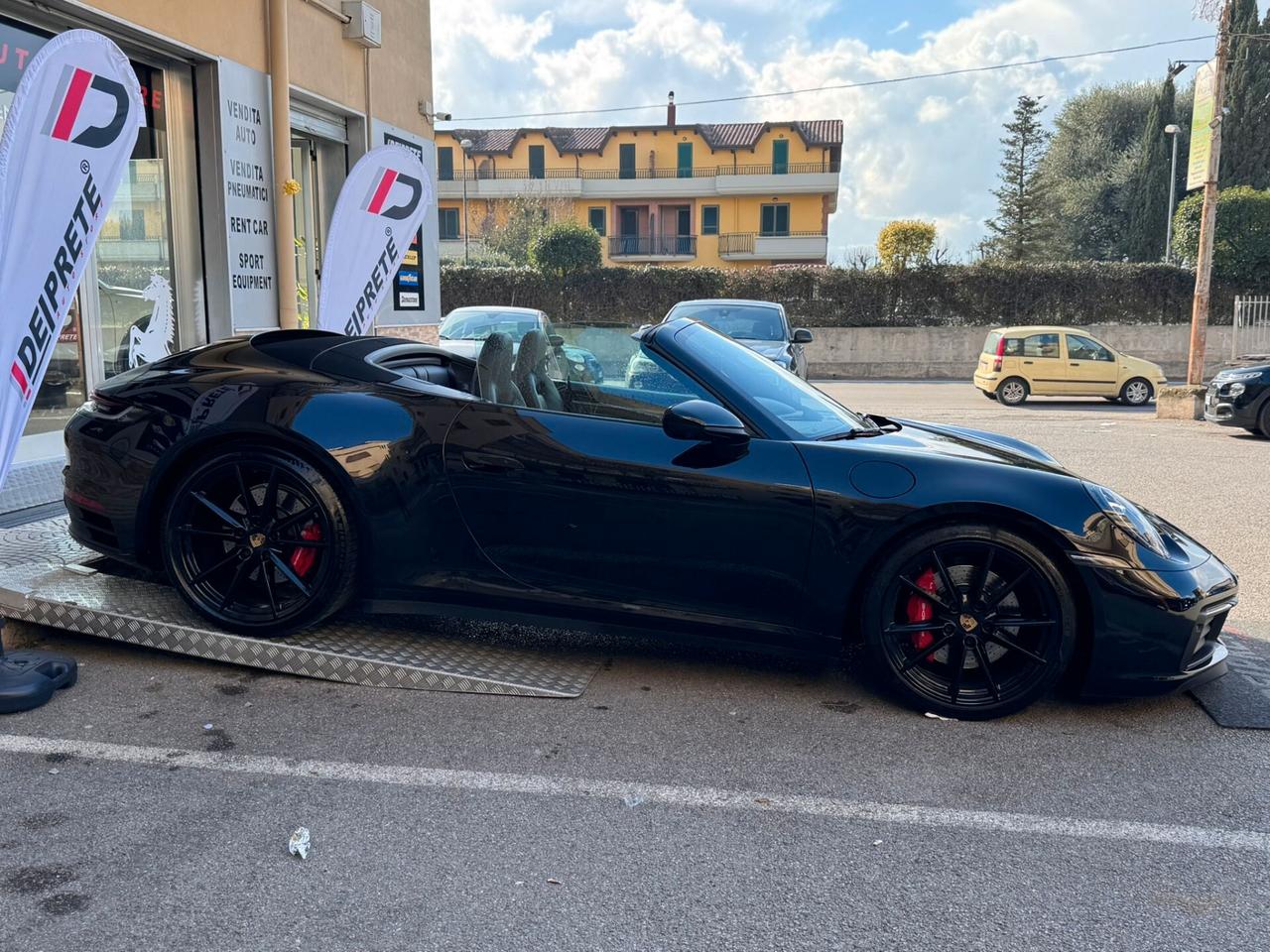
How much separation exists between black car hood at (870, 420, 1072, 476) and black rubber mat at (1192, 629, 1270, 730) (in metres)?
0.98

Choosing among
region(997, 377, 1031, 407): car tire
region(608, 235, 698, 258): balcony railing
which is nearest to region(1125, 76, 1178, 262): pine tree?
region(608, 235, 698, 258): balcony railing

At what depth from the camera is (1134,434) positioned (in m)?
13.1

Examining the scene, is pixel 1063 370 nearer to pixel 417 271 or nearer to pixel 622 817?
pixel 417 271

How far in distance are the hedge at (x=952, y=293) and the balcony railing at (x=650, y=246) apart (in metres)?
22.6

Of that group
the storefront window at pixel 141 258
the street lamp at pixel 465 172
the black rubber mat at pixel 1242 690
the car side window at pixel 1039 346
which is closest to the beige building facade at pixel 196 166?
the storefront window at pixel 141 258

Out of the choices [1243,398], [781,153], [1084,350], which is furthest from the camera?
[781,153]

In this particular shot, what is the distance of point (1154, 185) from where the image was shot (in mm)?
43094

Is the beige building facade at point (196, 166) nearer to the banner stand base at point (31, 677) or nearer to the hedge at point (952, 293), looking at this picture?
the banner stand base at point (31, 677)

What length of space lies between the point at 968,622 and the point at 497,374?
1.92 meters

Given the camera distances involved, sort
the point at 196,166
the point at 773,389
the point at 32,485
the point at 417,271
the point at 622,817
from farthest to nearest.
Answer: the point at 417,271, the point at 196,166, the point at 32,485, the point at 773,389, the point at 622,817

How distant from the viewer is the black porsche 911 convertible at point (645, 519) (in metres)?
3.52

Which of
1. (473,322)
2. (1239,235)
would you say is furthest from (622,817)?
(1239,235)

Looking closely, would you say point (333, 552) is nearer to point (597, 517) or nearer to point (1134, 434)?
point (597, 517)

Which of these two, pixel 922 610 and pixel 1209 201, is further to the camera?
pixel 1209 201
